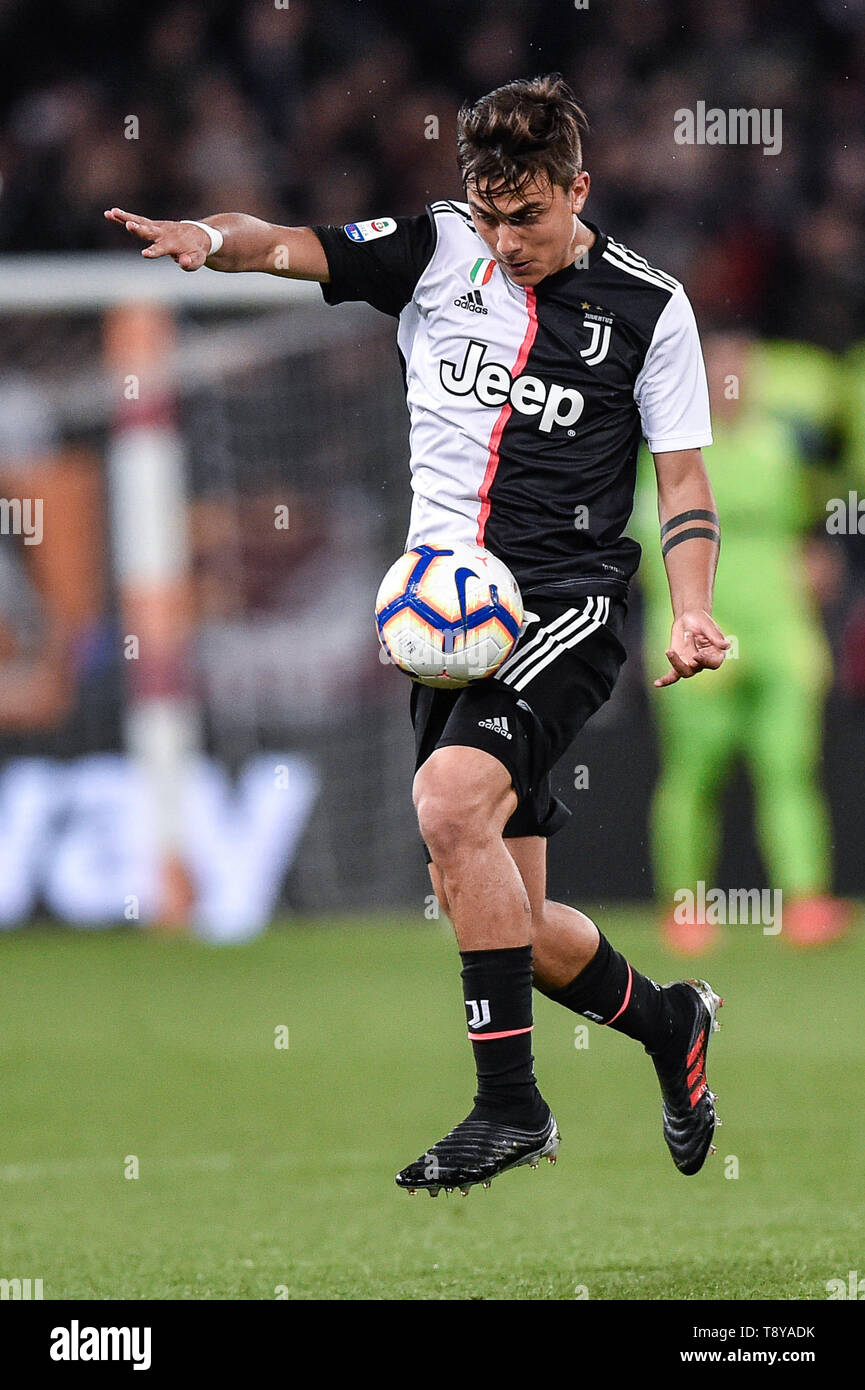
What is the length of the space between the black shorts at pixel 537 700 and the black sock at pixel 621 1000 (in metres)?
0.33

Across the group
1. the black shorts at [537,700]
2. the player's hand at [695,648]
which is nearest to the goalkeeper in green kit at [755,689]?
the black shorts at [537,700]


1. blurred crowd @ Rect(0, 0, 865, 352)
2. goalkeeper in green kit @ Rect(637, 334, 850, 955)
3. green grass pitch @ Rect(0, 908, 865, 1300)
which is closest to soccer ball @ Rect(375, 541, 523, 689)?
green grass pitch @ Rect(0, 908, 865, 1300)

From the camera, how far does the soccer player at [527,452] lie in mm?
3965

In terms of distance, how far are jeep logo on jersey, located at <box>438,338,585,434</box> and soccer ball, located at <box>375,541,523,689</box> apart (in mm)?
354

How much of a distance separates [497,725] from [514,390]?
0.72m

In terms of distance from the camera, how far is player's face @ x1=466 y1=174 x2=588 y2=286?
401 cm

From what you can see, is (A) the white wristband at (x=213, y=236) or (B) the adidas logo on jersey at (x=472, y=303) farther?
(B) the adidas logo on jersey at (x=472, y=303)

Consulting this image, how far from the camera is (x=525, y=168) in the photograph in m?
3.96

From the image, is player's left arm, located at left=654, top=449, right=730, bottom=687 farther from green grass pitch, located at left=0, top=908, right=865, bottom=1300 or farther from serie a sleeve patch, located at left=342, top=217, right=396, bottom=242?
green grass pitch, located at left=0, top=908, right=865, bottom=1300

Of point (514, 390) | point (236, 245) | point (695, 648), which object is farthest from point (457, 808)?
point (236, 245)

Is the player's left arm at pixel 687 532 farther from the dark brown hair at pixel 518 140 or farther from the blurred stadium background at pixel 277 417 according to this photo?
the blurred stadium background at pixel 277 417

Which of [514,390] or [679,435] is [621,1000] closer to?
[679,435]

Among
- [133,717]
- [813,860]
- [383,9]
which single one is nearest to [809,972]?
[813,860]

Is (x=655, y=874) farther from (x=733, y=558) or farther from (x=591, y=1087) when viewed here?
(x=591, y=1087)
